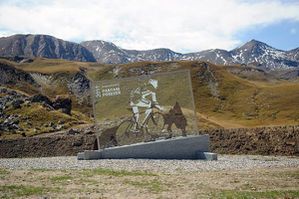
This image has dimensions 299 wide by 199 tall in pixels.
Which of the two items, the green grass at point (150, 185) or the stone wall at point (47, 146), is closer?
the green grass at point (150, 185)

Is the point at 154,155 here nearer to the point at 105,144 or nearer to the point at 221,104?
the point at 105,144

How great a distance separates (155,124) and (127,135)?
2.21 metres

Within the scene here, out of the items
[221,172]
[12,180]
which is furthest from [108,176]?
[221,172]

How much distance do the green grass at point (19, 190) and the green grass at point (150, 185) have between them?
12.6 ft

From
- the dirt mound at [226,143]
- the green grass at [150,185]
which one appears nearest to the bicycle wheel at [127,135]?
the dirt mound at [226,143]

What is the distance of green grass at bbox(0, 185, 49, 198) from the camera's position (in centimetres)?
1696

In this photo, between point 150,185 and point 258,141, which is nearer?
point 150,185

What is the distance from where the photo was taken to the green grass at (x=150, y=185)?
18344 millimetres

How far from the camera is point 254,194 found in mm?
16938

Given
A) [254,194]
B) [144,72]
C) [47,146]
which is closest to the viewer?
[254,194]

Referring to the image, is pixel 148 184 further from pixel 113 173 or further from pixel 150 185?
pixel 113 173

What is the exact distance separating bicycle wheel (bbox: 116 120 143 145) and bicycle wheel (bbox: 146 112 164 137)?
0.76m

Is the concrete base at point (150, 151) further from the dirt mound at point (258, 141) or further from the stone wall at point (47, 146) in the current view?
the stone wall at point (47, 146)

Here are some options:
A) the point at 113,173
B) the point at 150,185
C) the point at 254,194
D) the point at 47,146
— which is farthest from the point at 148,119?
the point at 254,194
